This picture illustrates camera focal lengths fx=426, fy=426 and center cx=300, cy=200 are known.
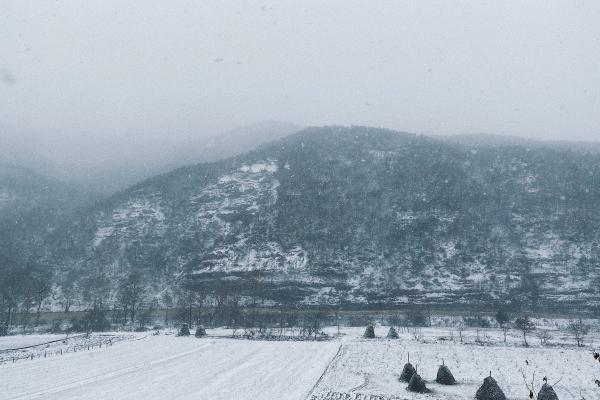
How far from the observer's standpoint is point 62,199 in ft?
533

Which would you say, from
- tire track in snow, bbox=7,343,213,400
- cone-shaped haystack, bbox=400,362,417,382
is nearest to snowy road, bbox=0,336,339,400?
tire track in snow, bbox=7,343,213,400

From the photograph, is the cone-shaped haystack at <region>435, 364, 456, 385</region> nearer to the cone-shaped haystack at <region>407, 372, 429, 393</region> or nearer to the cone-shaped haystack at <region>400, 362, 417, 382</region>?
the cone-shaped haystack at <region>400, 362, 417, 382</region>

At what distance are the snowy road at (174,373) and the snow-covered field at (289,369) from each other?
7 cm

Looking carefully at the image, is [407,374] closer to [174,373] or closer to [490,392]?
[490,392]

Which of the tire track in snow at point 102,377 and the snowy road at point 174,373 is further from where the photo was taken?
the snowy road at point 174,373

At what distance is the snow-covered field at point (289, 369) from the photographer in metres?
24.5

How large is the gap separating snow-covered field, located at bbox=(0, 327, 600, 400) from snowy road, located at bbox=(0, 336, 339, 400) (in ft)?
0.22

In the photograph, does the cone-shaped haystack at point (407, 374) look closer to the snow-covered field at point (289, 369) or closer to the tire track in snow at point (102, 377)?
the snow-covered field at point (289, 369)

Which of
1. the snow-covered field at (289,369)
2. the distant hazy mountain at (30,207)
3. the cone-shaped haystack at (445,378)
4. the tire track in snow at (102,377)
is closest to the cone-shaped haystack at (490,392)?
the snow-covered field at (289,369)

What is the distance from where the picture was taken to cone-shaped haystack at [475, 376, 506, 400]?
2225cm

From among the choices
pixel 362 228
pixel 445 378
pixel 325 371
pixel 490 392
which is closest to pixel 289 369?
pixel 325 371

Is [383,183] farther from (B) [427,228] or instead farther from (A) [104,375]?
(A) [104,375]

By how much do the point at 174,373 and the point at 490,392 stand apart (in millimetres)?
20509

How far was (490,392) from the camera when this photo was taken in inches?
885
